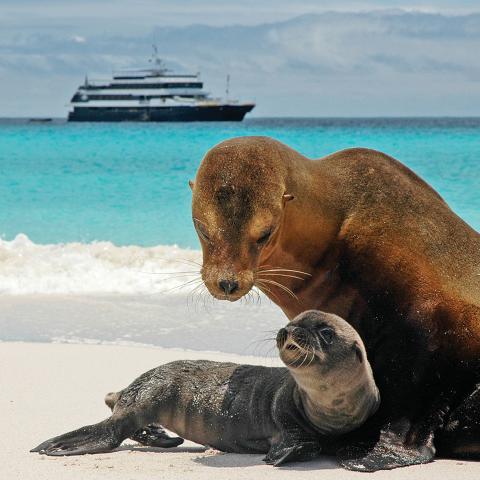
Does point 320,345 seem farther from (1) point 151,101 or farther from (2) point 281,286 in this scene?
(1) point 151,101

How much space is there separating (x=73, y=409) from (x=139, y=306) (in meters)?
5.28

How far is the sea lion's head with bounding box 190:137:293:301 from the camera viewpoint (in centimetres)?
567

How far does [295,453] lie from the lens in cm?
564

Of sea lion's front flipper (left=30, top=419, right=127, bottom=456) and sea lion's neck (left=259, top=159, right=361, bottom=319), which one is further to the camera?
sea lion's front flipper (left=30, top=419, right=127, bottom=456)

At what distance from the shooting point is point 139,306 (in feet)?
41.9

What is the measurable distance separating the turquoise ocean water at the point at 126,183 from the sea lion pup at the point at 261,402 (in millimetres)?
14047

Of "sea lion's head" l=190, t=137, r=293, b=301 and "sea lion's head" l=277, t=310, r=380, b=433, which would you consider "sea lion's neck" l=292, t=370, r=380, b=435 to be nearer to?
"sea lion's head" l=277, t=310, r=380, b=433

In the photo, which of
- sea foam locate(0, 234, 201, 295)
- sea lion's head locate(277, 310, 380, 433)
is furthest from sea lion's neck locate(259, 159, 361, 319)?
sea foam locate(0, 234, 201, 295)

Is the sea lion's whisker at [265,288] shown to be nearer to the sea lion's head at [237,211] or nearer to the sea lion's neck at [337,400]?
the sea lion's head at [237,211]

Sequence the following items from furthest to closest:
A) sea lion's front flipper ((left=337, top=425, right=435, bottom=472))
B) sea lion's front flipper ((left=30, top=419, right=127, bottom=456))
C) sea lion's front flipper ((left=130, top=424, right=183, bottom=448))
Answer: sea lion's front flipper ((left=130, top=424, right=183, bottom=448)) < sea lion's front flipper ((left=30, top=419, right=127, bottom=456)) < sea lion's front flipper ((left=337, top=425, right=435, bottom=472))

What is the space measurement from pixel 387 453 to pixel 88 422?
2230 mm

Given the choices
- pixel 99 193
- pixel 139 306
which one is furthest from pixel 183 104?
pixel 139 306

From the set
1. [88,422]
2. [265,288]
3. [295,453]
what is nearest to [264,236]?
[265,288]

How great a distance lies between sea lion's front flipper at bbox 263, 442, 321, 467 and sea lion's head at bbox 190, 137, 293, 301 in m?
0.80
